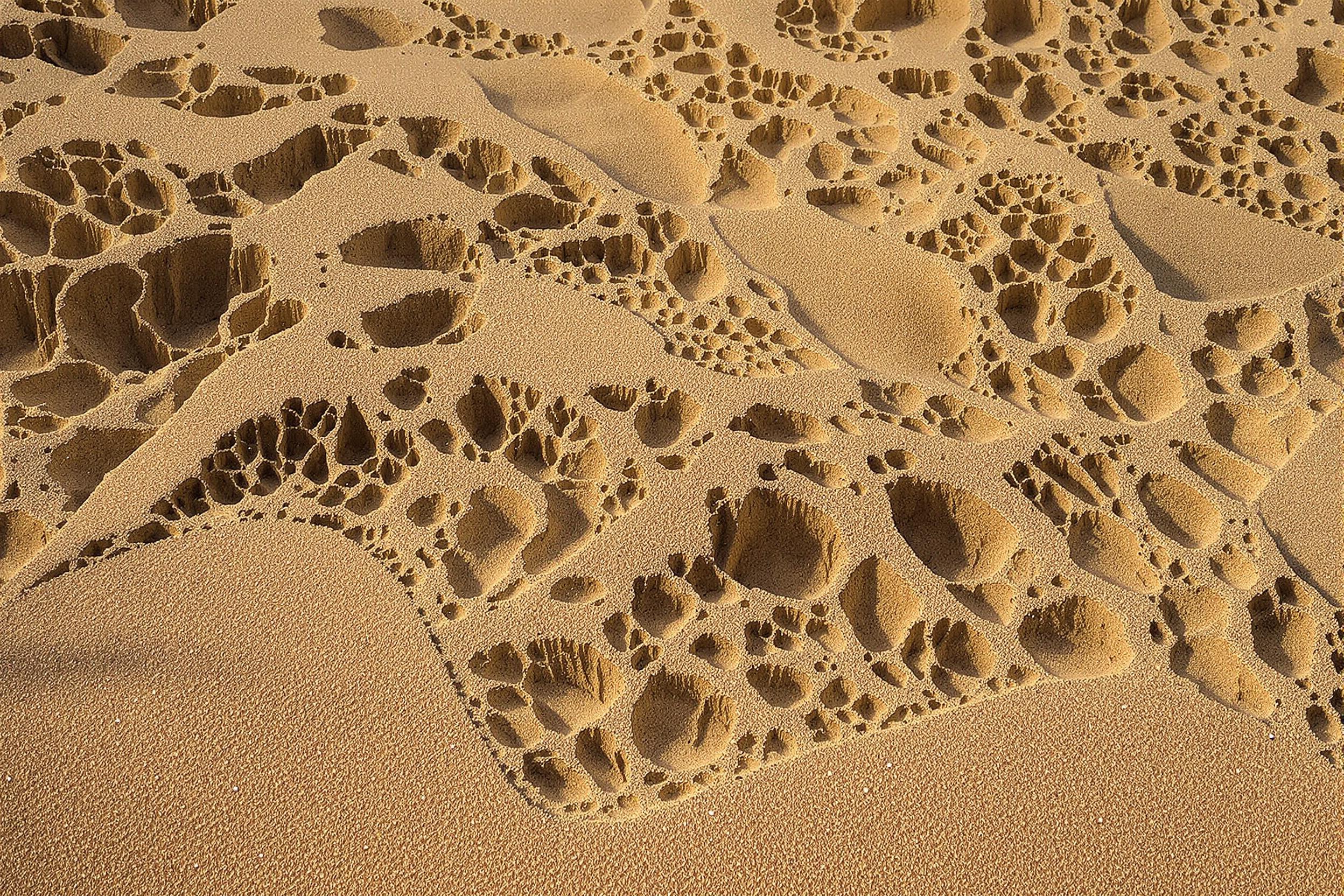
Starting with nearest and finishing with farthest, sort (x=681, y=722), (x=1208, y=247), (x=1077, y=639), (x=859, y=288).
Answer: (x=681, y=722), (x=1077, y=639), (x=859, y=288), (x=1208, y=247)

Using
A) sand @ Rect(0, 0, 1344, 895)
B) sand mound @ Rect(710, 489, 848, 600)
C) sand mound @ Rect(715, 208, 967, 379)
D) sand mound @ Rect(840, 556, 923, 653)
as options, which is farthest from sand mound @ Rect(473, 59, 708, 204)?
sand mound @ Rect(840, 556, 923, 653)

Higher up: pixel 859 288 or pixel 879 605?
pixel 859 288

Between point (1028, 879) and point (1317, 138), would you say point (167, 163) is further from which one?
point (1317, 138)

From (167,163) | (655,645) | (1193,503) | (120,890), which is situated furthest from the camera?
(167,163)

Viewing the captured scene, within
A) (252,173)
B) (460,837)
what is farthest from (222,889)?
(252,173)

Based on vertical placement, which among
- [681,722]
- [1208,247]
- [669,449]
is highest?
[1208,247]

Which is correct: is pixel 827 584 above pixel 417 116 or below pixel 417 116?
below

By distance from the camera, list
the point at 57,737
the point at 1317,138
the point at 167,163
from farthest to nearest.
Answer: the point at 1317,138
the point at 167,163
the point at 57,737

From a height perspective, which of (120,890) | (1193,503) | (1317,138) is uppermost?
(1317,138)

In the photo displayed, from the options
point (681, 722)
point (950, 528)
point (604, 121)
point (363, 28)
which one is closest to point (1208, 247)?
point (950, 528)

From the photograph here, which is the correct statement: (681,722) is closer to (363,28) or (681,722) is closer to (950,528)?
(950,528)
